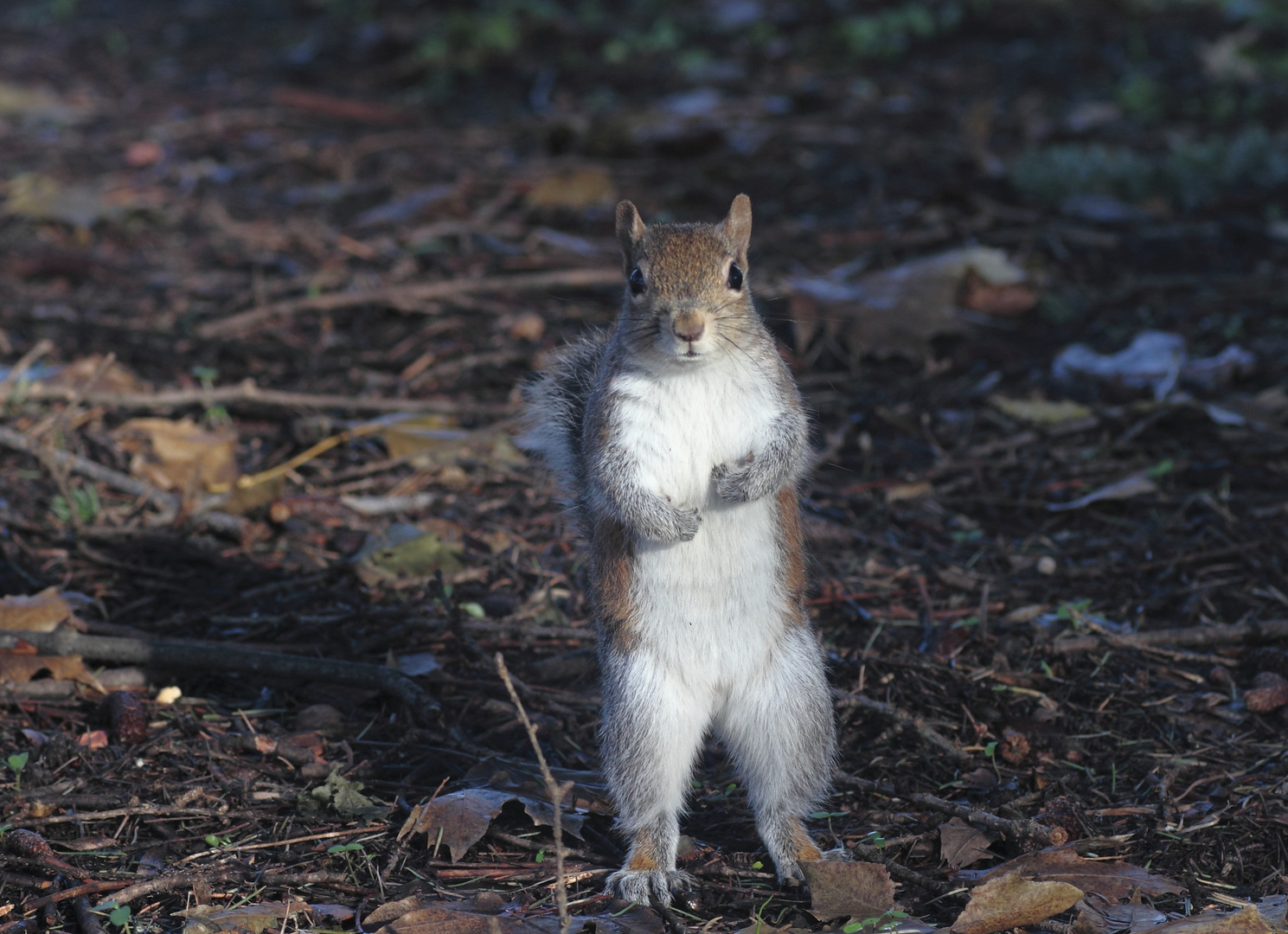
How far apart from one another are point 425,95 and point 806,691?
638 cm

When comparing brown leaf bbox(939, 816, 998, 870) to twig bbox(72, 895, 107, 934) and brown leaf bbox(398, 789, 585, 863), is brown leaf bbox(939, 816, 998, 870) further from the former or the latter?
twig bbox(72, 895, 107, 934)

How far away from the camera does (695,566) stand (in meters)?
2.36

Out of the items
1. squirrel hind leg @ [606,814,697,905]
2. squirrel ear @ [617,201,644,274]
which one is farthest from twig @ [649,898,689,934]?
squirrel ear @ [617,201,644,274]

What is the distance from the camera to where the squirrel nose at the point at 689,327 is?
2176 millimetres

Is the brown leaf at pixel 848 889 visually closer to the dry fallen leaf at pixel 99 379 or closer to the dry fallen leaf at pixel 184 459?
the dry fallen leaf at pixel 184 459

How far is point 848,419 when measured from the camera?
409cm

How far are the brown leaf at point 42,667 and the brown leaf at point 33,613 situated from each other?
0.09 m

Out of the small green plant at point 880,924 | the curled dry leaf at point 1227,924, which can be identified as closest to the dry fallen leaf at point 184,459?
the small green plant at point 880,924

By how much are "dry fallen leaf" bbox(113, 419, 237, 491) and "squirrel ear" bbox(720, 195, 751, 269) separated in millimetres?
1780

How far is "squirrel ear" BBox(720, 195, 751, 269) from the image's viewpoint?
2439mm

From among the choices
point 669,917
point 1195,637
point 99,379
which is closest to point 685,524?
point 669,917

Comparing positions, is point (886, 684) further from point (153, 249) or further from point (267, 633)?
point (153, 249)

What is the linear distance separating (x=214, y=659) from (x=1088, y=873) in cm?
177

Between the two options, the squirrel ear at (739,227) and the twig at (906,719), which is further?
the twig at (906,719)
